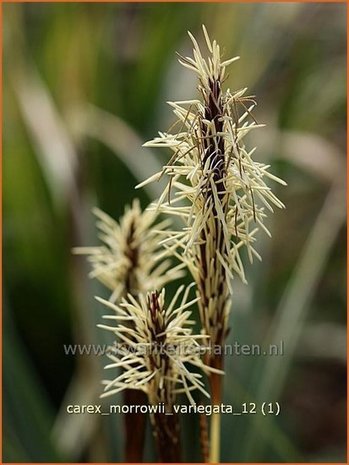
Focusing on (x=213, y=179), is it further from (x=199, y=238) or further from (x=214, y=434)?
(x=214, y=434)

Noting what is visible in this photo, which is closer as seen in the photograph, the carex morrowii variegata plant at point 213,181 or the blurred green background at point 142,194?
the carex morrowii variegata plant at point 213,181

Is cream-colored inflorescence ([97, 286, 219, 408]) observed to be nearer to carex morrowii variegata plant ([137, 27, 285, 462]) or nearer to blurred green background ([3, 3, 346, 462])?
carex morrowii variegata plant ([137, 27, 285, 462])

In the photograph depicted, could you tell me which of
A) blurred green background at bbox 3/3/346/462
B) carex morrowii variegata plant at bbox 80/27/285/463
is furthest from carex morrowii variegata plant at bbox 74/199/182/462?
blurred green background at bbox 3/3/346/462

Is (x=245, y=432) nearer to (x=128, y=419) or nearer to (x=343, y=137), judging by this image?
(x=128, y=419)

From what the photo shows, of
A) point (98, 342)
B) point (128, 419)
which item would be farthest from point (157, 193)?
point (128, 419)

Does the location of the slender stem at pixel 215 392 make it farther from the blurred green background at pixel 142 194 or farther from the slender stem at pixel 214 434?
the blurred green background at pixel 142 194

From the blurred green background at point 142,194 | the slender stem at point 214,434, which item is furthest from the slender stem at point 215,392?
the blurred green background at point 142,194

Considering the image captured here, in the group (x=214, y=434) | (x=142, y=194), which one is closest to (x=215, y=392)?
(x=214, y=434)

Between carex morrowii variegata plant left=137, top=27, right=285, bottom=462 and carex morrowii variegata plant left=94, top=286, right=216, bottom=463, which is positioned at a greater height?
carex morrowii variegata plant left=137, top=27, right=285, bottom=462
